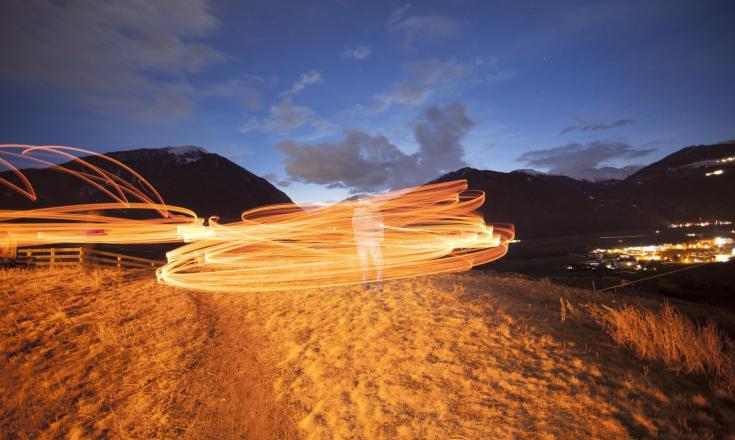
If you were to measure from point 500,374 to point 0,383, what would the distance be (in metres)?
7.99

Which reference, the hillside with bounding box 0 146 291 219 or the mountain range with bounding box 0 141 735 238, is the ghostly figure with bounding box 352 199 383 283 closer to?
the mountain range with bounding box 0 141 735 238

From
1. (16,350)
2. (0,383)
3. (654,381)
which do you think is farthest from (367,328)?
(16,350)

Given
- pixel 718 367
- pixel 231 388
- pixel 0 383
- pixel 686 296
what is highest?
pixel 0 383

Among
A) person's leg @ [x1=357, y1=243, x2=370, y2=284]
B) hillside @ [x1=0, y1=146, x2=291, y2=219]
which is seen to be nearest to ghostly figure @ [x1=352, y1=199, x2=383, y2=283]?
person's leg @ [x1=357, y1=243, x2=370, y2=284]

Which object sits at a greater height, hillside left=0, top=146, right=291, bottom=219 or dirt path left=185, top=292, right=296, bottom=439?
hillside left=0, top=146, right=291, bottom=219

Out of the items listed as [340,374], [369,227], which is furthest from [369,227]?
[340,374]

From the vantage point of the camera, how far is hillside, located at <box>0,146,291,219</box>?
112 metres

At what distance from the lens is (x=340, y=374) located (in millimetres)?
5719

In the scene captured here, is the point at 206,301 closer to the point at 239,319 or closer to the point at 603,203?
the point at 239,319

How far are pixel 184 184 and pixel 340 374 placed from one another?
18183cm

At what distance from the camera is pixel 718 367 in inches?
208

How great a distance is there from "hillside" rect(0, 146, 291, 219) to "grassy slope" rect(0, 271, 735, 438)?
119 meters

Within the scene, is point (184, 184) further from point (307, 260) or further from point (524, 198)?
point (524, 198)

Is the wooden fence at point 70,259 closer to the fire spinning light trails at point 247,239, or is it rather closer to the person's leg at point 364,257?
the fire spinning light trails at point 247,239
